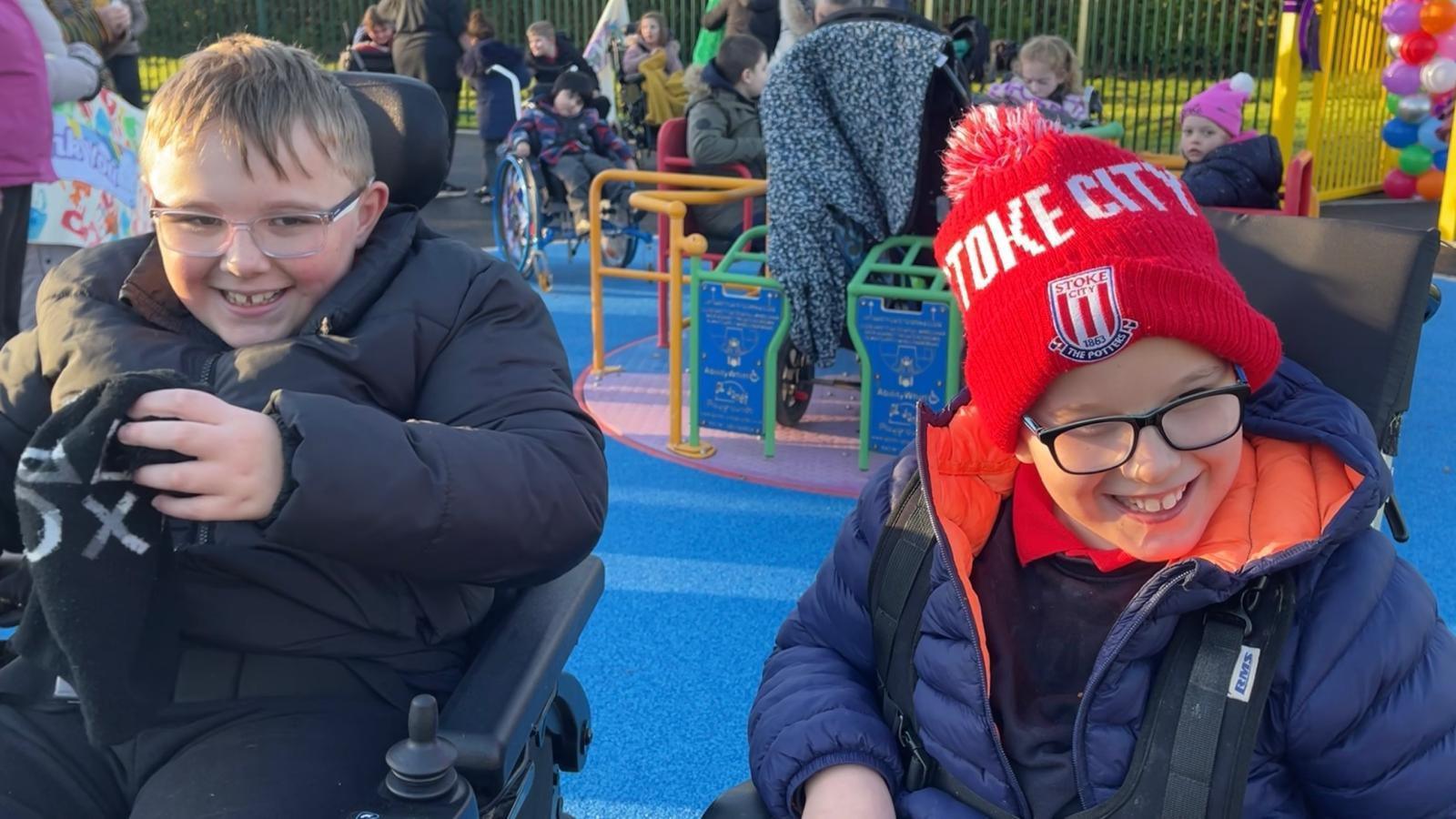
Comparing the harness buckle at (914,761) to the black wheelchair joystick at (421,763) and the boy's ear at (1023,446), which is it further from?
the black wheelchair joystick at (421,763)

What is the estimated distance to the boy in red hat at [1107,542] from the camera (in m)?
1.39

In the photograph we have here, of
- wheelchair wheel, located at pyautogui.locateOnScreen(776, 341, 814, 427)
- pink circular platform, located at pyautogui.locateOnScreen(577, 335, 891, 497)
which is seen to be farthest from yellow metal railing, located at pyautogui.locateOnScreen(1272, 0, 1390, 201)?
wheelchair wheel, located at pyautogui.locateOnScreen(776, 341, 814, 427)

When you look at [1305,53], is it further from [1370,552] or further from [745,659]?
[1370,552]

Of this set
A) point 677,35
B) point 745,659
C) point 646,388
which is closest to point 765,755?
point 745,659

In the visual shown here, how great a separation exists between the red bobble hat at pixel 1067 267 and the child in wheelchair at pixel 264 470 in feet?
1.69

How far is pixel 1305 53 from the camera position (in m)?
8.39

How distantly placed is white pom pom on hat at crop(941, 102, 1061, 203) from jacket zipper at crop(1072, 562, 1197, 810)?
52cm

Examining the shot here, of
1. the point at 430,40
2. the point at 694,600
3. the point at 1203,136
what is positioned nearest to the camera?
the point at 694,600

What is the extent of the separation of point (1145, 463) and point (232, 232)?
111cm

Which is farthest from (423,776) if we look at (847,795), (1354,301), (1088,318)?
(1354,301)

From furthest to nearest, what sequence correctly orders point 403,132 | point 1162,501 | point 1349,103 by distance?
point 1349,103, point 403,132, point 1162,501

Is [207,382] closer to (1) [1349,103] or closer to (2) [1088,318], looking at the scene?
(2) [1088,318]

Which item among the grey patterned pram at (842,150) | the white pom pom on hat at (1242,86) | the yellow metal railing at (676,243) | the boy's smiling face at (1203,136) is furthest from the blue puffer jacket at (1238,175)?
the yellow metal railing at (676,243)

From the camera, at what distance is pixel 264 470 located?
131 centimetres
